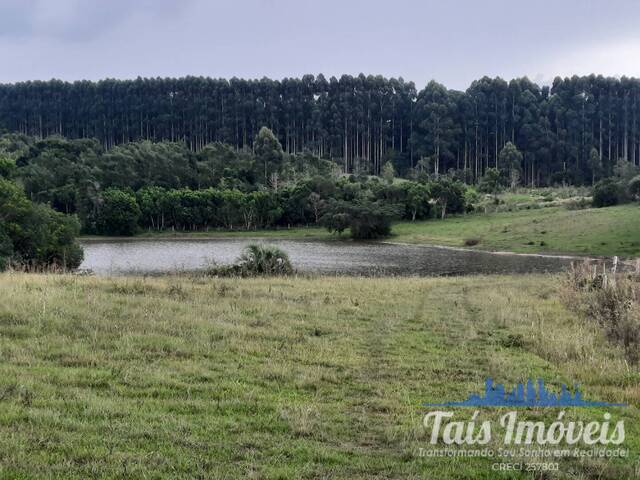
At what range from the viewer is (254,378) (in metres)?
9.55

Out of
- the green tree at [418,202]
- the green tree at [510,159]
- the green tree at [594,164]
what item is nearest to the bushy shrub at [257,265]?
the green tree at [418,202]

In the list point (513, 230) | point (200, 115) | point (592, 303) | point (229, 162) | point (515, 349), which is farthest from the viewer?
point (200, 115)

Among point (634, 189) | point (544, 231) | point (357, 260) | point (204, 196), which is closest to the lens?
point (357, 260)

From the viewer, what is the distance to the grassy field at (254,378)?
625 centimetres

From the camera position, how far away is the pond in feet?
156

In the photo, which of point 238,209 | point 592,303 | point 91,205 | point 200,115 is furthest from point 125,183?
point 592,303

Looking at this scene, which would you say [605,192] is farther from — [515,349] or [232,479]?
[232,479]

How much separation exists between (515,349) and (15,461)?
1037cm

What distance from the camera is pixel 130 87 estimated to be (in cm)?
19725
